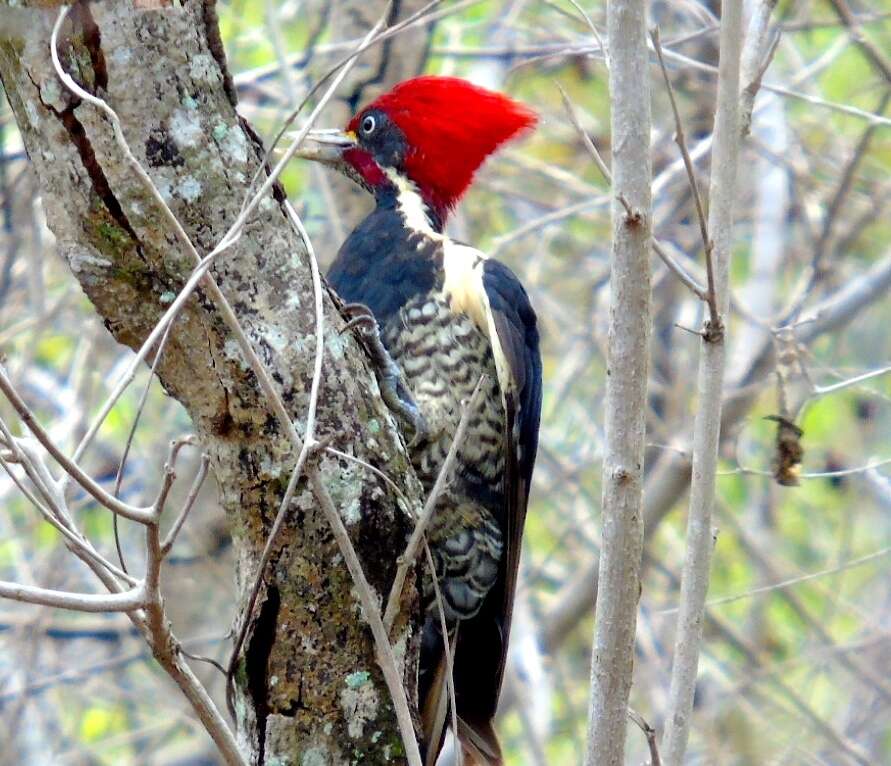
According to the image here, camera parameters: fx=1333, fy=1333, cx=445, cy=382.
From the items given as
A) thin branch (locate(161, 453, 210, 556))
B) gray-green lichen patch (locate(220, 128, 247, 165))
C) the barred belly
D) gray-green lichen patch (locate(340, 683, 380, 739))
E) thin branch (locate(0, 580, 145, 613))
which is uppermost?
gray-green lichen patch (locate(220, 128, 247, 165))

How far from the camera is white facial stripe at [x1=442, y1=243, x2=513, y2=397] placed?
2.87 metres

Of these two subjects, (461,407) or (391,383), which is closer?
(391,383)

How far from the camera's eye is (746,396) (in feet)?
12.9

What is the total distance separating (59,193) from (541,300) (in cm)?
327

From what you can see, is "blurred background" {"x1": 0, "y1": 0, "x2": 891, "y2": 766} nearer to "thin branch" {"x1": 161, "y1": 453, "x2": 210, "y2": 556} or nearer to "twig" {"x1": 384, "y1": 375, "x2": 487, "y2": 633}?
"twig" {"x1": 384, "y1": 375, "x2": 487, "y2": 633}

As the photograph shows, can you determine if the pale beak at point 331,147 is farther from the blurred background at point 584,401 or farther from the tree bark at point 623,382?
the tree bark at point 623,382

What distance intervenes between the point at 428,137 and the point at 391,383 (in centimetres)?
91

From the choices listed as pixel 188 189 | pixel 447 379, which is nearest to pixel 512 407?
pixel 447 379

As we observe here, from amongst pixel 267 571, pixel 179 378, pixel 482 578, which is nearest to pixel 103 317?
pixel 179 378

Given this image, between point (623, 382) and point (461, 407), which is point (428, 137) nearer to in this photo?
point (461, 407)

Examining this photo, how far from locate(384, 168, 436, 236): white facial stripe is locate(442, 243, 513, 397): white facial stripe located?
0.58ft

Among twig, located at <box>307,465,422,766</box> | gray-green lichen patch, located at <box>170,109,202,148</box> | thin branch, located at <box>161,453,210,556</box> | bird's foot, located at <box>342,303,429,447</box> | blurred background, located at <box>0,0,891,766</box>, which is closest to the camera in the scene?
thin branch, located at <box>161,453,210,556</box>

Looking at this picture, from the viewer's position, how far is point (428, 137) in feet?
10.7

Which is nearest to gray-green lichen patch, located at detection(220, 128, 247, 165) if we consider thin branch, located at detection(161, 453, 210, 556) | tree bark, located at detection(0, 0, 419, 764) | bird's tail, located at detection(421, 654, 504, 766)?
tree bark, located at detection(0, 0, 419, 764)
